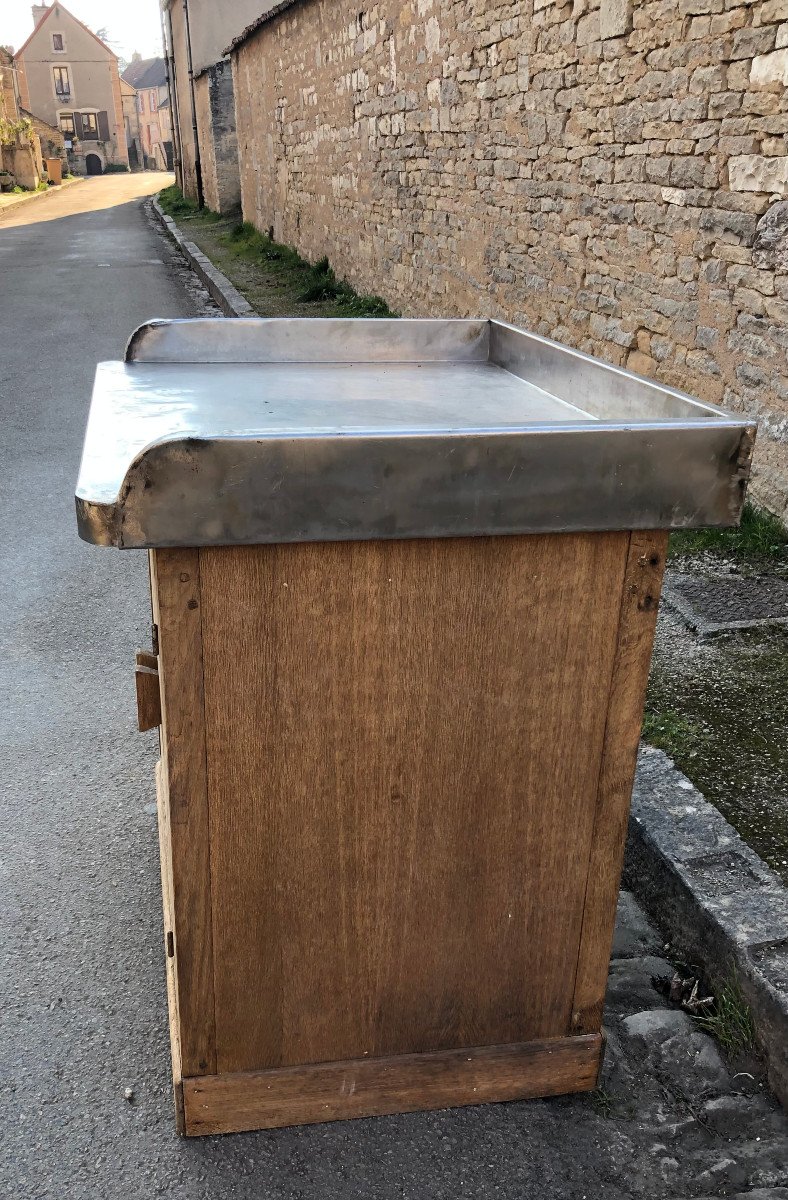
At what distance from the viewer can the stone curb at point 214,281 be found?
10.9 meters

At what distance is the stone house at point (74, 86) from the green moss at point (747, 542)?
236ft

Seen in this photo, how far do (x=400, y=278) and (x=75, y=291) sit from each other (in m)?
5.36

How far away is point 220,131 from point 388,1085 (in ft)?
73.3

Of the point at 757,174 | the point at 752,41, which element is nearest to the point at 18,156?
the point at 752,41

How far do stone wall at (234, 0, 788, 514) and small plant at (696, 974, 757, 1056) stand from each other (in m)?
2.95

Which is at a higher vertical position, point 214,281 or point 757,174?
point 757,174

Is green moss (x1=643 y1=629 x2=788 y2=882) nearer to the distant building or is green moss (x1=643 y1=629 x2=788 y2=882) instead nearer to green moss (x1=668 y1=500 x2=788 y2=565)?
green moss (x1=668 y1=500 x2=788 y2=565)

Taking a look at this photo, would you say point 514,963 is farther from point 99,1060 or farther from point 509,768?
point 99,1060

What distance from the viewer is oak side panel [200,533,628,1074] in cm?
162

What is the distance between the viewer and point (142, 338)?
255cm

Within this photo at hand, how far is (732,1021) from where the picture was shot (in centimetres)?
211

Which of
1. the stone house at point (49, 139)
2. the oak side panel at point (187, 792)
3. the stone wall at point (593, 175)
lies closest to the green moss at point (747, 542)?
the stone wall at point (593, 175)

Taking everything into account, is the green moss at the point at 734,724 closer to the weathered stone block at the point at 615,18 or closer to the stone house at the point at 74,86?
the weathered stone block at the point at 615,18

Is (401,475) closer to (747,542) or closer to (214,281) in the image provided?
(747,542)
